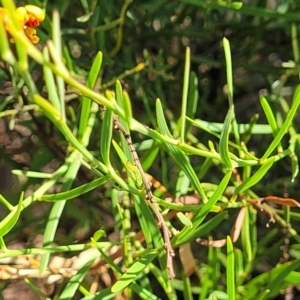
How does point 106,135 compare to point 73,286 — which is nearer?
point 106,135

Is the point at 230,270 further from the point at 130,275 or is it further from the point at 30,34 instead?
the point at 30,34

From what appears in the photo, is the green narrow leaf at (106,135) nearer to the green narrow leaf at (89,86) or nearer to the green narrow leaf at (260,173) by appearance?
the green narrow leaf at (89,86)

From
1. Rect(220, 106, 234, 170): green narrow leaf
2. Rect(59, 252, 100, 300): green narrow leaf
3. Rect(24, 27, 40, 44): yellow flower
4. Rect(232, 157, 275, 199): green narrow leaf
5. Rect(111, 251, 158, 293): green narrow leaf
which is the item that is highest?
Rect(24, 27, 40, 44): yellow flower

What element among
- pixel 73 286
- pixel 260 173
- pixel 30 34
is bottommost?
pixel 73 286

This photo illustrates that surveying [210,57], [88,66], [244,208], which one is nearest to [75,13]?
[88,66]

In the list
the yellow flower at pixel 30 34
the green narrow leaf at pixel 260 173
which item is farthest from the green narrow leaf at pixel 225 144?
the yellow flower at pixel 30 34

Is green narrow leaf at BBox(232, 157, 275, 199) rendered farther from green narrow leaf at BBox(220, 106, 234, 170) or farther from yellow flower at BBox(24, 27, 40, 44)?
yellow flower at BBox(24, 27, 40, 44)

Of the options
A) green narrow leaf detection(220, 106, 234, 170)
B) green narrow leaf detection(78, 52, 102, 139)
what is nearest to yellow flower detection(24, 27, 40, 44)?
green narrow leaf detection(78, 52, 102, 139)

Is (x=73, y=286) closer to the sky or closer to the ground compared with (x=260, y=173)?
closer to the ground

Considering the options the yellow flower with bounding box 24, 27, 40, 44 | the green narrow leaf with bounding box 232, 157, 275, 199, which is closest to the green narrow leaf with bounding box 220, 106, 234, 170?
the green narrow leaf with bounding box 232, 157, 275, 199

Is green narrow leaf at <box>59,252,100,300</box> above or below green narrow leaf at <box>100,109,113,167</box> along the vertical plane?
below

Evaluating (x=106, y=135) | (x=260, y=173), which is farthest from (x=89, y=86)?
(x=260, y=173)

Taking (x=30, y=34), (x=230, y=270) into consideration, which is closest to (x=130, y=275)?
(x=230, y=270)

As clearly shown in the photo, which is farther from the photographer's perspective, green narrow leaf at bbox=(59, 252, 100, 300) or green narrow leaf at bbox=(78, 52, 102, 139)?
green narrow leaf at bbox=(59, 252, 100, 300)
